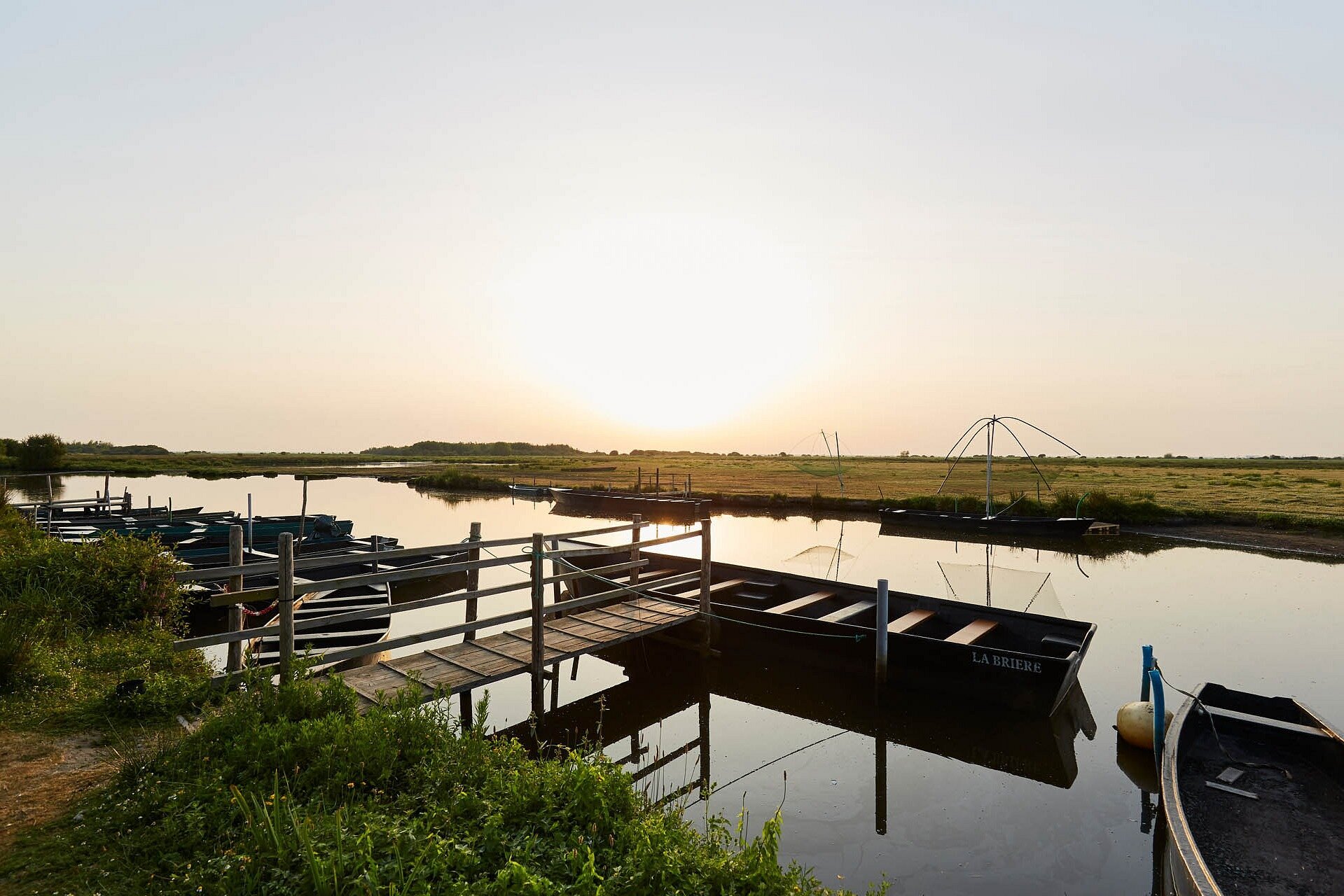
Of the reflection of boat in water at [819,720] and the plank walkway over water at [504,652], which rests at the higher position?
the plank walkway over water at [504,652]

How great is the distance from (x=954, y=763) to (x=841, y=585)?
16.0ft

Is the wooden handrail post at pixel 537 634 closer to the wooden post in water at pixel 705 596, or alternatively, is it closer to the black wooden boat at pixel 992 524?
the wooden post in water at pixel 705 596

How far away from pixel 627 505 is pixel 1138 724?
3595cm

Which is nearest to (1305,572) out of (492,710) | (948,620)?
(948,620)

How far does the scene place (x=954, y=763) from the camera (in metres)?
9.19

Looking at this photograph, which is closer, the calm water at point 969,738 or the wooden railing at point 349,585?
the calm water at point 969,738

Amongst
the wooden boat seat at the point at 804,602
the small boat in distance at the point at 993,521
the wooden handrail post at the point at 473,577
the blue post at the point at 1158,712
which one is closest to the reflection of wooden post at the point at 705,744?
the wooden boat seat at the point at 804,602

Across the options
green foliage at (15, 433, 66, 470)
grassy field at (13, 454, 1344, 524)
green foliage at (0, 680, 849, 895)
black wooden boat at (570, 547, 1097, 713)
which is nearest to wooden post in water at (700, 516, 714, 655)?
black wooden boat at (570, 547, 1097, 713)

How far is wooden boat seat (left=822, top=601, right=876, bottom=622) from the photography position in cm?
1191

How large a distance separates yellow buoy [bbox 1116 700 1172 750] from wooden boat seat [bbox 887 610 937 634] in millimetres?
3213

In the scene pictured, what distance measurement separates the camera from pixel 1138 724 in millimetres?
9195

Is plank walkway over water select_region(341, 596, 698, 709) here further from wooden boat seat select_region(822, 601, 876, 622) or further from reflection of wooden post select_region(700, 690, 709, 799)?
wooden boat seat select_region(822, 601, 876, 622)

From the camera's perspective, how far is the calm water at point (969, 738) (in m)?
7.10

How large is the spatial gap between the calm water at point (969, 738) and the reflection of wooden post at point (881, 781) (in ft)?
0.09
